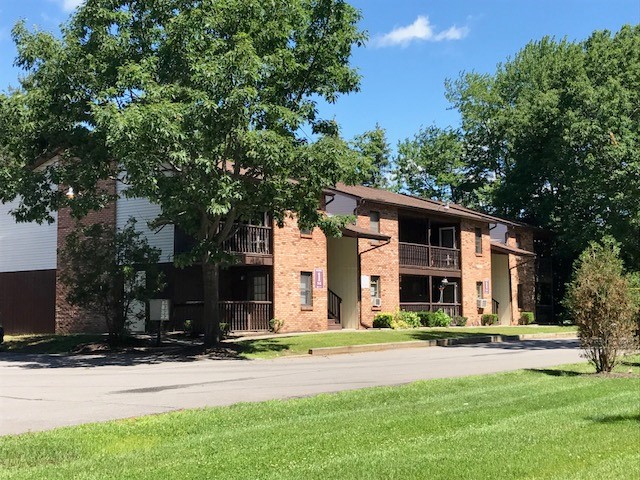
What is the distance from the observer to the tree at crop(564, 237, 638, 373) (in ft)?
44.8

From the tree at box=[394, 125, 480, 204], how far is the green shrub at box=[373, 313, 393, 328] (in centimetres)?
2901

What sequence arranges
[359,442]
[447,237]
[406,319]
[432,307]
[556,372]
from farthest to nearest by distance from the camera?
1. [447,237]
2. [432,307]
3. [406,319]
4. [556,372]
5. [359,442]

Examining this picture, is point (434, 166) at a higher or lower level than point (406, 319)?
higher

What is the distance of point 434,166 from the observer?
59.5 meters

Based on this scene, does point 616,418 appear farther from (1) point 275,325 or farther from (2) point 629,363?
(1) point 275,325

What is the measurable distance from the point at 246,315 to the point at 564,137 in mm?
23606

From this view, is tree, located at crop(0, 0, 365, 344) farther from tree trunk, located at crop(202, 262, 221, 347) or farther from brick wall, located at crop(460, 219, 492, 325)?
brick wall, located at crop(460, 219, 492, 325)

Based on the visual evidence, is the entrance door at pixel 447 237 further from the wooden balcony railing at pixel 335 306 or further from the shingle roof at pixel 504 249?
the wooden balcony railing at pixel 335 306

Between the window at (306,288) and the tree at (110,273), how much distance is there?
7731mm

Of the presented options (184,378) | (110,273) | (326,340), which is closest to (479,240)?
(326,340)

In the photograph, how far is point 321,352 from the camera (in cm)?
2088

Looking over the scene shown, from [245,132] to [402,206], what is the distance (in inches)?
727

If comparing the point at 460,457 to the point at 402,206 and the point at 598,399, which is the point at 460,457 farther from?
the point at 402,206

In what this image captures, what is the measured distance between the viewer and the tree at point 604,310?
13648mm
